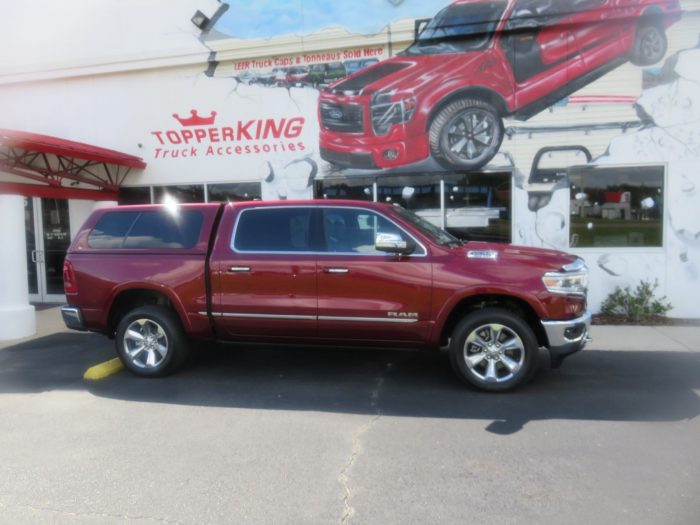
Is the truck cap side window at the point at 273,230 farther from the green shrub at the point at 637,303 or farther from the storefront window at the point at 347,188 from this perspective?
the green shrub at the point at 637,303

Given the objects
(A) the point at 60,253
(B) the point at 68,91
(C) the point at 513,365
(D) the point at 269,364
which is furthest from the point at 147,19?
(C) the point at 513,365

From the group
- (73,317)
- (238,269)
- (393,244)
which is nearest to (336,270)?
(393,244)

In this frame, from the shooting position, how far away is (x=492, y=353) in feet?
16.8

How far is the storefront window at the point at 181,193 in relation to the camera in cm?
1070

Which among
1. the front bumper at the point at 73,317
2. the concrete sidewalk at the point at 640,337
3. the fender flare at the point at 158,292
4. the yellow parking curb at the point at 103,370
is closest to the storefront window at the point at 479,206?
the concrete sidewalk at the point at 640,337

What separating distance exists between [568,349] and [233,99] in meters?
7.96

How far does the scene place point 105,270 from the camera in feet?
19.4

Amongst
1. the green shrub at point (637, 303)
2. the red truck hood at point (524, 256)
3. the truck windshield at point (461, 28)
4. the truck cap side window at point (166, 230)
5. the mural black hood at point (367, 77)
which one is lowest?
the green shrub at point (637, 303)

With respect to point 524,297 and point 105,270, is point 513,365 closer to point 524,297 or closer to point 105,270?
point 524,297

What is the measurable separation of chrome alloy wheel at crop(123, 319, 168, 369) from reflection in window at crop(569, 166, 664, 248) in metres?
6.84

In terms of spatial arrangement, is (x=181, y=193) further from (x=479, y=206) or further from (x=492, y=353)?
(x=492, y=353)

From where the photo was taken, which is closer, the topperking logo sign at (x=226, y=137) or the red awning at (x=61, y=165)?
the red awning at (x=61, y=165)

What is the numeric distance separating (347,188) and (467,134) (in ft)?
7.71

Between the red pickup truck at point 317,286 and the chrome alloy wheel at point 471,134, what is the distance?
13.2ft
